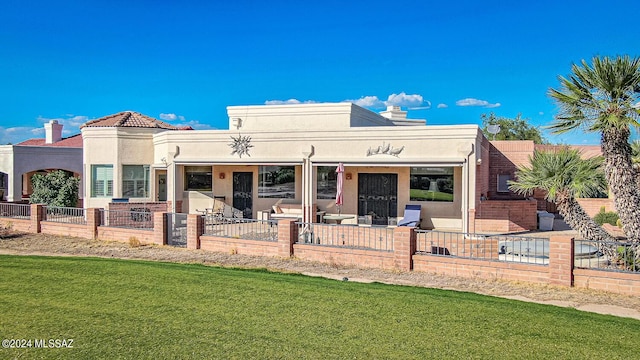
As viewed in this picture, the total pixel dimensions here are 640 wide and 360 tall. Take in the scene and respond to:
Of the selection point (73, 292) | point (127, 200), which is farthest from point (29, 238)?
point (73, 292)

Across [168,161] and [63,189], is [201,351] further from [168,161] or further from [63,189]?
[63,189]

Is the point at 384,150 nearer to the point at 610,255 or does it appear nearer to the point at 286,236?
the point at 286,236

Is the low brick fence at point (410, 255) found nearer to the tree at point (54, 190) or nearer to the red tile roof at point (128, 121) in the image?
the red tile roof at point (128, 121)

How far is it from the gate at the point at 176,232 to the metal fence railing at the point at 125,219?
941 mm

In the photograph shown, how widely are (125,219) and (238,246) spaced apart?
209 inches

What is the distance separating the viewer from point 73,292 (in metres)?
8.11

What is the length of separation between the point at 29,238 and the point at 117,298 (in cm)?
1074

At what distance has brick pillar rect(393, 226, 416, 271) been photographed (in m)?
10.9

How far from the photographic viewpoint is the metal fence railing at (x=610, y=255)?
384 inches

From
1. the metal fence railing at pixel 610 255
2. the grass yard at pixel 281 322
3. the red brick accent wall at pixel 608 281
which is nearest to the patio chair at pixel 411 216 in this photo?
the metal fence railing at pixel 610 255

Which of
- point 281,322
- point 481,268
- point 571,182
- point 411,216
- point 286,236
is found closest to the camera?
point 281,322

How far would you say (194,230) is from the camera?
1391 cm

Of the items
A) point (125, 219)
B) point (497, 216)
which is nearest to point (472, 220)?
point (497, 216)

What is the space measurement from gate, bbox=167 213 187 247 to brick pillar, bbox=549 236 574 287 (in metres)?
10.0
